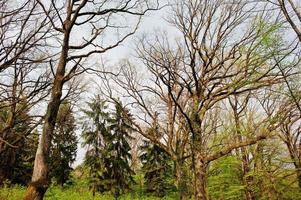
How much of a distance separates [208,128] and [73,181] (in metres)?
17.0

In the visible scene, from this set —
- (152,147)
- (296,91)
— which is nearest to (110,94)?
(296,91)

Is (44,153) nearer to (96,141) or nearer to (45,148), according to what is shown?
(45,148)

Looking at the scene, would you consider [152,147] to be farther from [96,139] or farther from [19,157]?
[19,157]

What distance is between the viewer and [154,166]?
3488cm

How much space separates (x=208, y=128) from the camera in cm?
2486

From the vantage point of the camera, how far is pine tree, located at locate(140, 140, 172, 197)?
34031 mm

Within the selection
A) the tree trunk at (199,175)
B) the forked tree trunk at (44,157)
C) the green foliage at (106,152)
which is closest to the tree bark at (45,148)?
the forked tree trunk at (44,157)

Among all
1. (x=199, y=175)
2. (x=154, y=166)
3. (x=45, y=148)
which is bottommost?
(x=45, y=148)

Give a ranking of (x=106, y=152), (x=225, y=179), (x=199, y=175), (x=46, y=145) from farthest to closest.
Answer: (x=106, y=152)
(x=225, y=179)
(x=199, y=175)
(x=46, y=145)

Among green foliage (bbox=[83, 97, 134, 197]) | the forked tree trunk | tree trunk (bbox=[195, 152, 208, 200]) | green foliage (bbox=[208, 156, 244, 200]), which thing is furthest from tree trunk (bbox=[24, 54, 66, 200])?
green foliage (bbox=[83, 97, 134, 197])

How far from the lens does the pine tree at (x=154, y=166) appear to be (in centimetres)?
3403

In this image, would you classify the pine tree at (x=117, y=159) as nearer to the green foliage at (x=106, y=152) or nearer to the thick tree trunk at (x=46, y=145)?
the green foliage at (x=106, y=152)

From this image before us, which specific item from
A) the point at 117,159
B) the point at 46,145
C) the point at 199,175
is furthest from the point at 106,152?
the point at 46,145

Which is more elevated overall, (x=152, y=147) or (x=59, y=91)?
(x=152, y=147)
